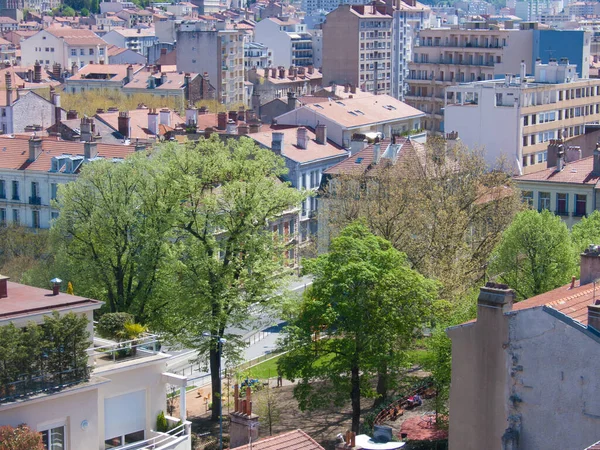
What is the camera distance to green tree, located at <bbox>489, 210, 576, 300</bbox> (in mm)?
44625

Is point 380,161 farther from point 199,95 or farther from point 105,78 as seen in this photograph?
point 105,78

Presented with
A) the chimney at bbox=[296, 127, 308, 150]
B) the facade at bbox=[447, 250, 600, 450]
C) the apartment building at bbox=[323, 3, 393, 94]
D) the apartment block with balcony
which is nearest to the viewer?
the facade at bbox=[447, 250, 600, 450]

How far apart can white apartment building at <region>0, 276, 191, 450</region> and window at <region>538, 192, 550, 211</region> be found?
110 ft

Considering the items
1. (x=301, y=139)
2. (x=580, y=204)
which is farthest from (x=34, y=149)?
(x=580, y=204)

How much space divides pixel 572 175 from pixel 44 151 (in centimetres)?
3151

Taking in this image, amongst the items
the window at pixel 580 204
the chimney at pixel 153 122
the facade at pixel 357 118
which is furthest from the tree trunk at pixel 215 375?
the chimney at pixel 153 122

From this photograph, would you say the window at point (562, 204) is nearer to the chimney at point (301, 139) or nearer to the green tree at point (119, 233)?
the chimney at point (301, 139)

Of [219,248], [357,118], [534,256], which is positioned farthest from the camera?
[357,118]

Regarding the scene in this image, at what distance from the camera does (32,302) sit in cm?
3044

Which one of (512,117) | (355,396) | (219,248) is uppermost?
(512,117)

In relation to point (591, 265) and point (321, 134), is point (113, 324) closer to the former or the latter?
point (591, 265)

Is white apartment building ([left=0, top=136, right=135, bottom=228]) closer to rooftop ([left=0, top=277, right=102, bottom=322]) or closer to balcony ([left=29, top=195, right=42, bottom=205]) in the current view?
balcony ([left=29, top=195, right=42, bottom=205])

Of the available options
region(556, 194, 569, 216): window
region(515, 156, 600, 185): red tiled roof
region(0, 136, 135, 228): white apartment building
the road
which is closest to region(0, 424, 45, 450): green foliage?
the road

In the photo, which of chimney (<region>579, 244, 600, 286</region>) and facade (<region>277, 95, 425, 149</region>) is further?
facade (<region>277, 95, 425, 149</region>)
